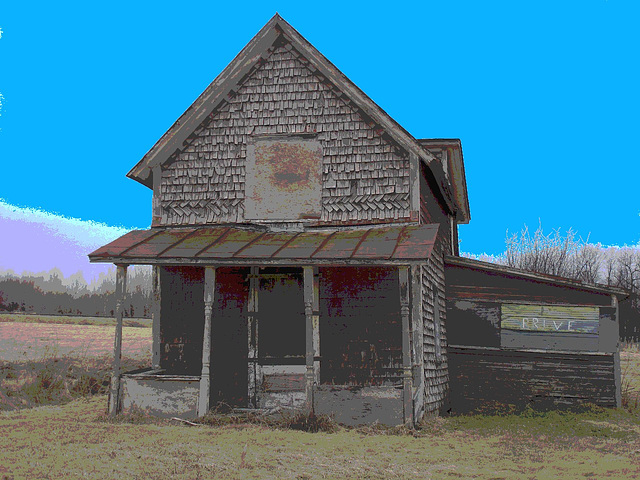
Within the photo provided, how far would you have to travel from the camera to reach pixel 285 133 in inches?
527

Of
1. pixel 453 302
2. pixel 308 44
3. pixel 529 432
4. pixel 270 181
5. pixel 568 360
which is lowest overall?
pixel 529 432

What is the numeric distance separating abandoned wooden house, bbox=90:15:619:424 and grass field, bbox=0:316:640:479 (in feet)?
2.74

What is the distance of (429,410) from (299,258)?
4.28 metres

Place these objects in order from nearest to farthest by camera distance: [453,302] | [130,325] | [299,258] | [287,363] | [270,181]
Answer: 1. [299,258]
2. [287,363]
3. [270,181]
4. [453,302]
5. [130,325]

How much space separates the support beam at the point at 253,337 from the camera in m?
12.4

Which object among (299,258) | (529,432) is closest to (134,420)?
(299,258)

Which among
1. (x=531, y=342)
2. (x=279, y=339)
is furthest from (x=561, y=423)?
(x=279, y=339)

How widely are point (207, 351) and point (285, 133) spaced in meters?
4.87

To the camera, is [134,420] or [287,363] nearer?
[134,420]

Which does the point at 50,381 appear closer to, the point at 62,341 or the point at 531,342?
the point at 531,342

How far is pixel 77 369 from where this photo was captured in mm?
18891

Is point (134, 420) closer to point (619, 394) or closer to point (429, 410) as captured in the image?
point (429, 410)

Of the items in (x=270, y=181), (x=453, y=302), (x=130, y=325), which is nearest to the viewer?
(x=270, y=181)

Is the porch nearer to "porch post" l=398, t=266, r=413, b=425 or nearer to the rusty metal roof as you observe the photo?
the rusty metal roof
